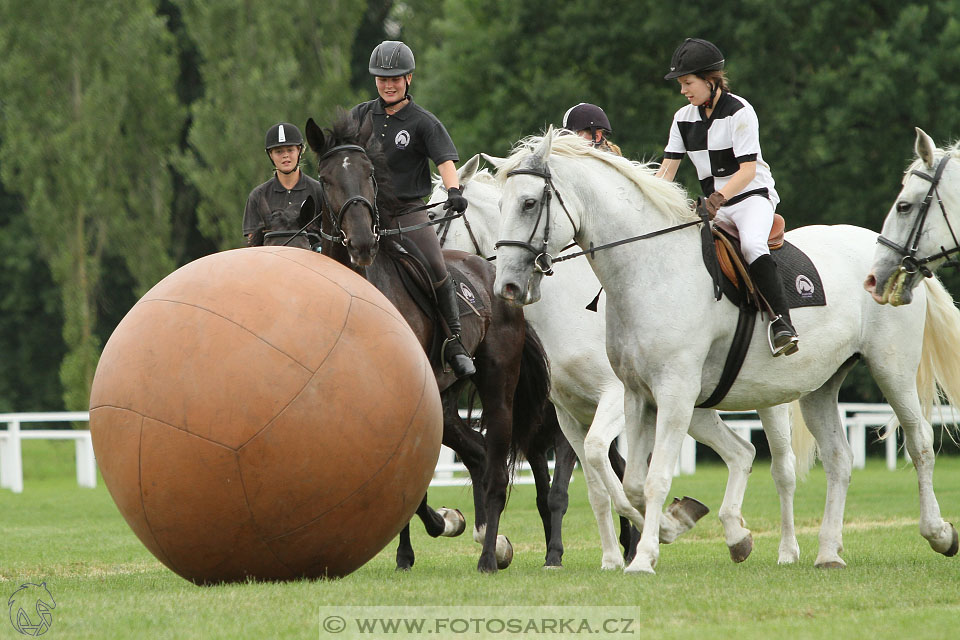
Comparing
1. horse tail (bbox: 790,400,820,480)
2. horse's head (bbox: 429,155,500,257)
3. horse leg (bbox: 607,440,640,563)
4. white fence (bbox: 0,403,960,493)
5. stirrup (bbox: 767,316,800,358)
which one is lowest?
white fence (bbox: 0,403,960,493)

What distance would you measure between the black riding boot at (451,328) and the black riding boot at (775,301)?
200 cm

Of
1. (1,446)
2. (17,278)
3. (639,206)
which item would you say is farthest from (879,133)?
(17,278)

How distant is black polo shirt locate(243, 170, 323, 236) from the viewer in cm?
1126

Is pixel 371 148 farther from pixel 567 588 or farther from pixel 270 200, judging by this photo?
pixel 567 588

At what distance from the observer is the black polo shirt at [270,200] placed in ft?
36.9

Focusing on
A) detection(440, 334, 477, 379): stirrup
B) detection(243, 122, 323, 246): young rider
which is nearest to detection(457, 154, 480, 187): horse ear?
detection(243, 122, 323, 246): young rider

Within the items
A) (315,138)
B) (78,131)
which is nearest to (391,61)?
(315,138)

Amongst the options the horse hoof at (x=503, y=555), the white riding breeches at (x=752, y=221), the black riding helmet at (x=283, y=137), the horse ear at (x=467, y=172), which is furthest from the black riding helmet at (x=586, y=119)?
the horse hoof at (x=503, y=555)

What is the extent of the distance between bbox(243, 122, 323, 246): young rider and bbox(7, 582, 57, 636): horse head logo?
14.6 ft

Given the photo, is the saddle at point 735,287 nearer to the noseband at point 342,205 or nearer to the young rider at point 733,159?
the young rider at point 733,159

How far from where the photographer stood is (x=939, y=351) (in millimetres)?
9719

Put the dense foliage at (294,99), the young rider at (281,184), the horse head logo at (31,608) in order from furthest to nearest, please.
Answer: the dense foliage at (294,99)
the young rider at (281,184)
the horse head logo at (31,608)

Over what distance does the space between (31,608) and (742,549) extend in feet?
15.3

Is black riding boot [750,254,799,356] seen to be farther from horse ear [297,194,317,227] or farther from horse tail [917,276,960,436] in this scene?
horse ear [297,194,317,227]
